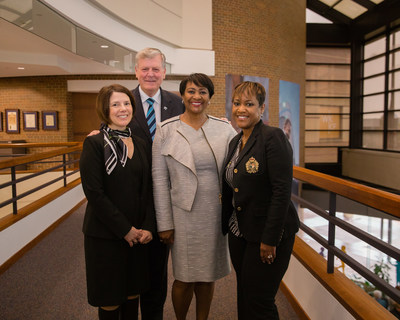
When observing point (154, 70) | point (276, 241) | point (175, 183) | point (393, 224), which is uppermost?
point (154, 70)

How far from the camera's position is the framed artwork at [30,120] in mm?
9812

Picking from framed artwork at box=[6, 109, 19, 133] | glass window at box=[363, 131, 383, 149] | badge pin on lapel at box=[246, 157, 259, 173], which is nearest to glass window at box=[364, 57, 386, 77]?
glass window at box=[363, 131, 383, 149]

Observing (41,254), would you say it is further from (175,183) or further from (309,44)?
(309,44)

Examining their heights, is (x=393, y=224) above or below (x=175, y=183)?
below

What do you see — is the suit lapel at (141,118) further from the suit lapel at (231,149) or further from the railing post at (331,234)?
the railing post at (331,234)

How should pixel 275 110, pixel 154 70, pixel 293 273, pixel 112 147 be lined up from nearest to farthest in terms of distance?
pixel 112 147
pixel 154 70
pixel 293 273
pixel 275 110

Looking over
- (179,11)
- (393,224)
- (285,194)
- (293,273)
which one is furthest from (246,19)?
(285,194)

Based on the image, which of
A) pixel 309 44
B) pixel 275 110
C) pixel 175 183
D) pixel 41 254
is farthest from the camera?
pixel 309 44

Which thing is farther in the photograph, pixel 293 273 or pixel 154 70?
pixel 293 273

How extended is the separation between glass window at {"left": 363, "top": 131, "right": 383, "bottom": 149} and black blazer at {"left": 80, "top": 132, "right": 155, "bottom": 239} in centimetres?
1404

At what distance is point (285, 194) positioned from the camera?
1.55 m

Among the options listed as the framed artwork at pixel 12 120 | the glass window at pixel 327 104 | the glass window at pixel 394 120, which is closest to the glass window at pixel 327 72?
the glass window at pixel 327 104

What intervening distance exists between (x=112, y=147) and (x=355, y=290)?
1.56m

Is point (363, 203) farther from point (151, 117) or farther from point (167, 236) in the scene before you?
point (151, 117)
